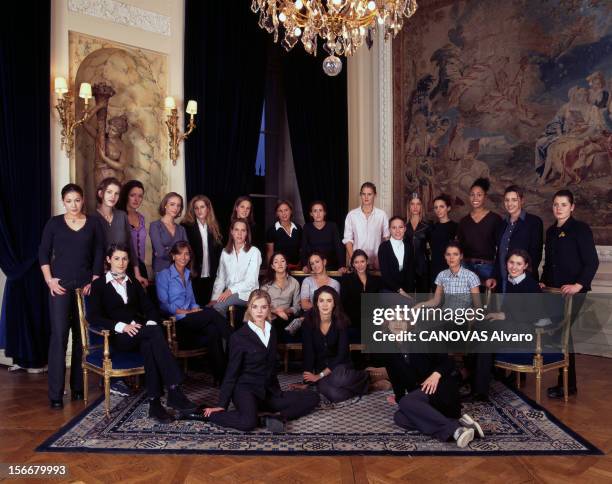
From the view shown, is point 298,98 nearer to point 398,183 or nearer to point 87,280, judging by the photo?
point 398,183

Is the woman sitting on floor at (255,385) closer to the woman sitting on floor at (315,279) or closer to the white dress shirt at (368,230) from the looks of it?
the woman sitting on floor at (315,279)

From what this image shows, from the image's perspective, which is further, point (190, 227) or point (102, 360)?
point (190, 227)

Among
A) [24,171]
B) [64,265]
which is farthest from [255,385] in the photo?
[24,171]

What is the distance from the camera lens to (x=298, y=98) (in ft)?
26.0

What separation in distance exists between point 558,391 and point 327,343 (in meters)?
1.87

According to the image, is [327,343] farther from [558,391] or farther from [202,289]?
[558,391]

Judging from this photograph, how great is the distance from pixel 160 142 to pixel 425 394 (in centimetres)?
410

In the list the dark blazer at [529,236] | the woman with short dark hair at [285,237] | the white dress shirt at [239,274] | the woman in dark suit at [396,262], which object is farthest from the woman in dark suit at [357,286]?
the dark blazer at [529,236]

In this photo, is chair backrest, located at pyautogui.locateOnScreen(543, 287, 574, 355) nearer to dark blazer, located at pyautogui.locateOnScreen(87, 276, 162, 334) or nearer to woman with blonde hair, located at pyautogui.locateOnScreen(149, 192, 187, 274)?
dark blazer, located at pyautogui.locateOnScreen(87, 276, 162, 334)

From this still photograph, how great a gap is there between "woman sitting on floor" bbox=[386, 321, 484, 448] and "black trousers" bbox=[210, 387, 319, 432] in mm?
625

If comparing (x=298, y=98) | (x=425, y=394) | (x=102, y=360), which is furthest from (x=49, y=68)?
(x=425, y=394)

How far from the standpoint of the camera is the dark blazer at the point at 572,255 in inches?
188

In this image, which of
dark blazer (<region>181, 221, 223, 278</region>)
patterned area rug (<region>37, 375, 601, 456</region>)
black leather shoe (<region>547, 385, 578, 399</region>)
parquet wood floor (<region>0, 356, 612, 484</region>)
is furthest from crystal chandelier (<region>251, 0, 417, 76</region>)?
black leather shoe (<region>547, 385, 578, 399</region>)

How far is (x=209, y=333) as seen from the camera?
5.07 metres
